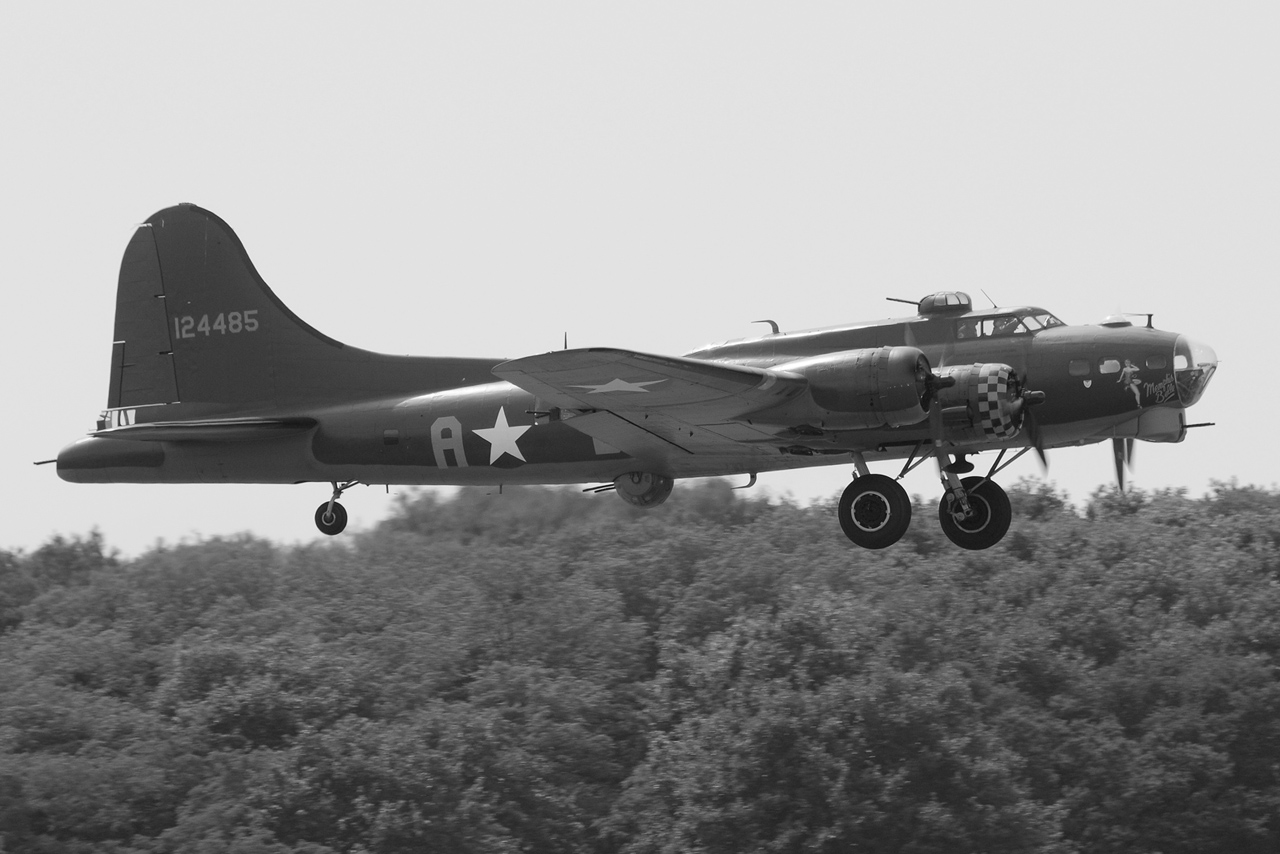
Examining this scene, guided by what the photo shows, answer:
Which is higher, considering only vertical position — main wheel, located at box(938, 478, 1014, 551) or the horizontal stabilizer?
the horizontal stabilizer

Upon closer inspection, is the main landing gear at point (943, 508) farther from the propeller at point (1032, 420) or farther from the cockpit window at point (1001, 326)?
the cockpit window at point (1001, 326)

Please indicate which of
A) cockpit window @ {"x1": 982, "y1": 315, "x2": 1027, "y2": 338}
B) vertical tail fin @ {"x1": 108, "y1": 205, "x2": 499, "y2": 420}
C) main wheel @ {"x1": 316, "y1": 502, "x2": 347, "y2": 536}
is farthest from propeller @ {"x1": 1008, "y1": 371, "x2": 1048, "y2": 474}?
main wheel @ {"x1": 316, "y1": 502, "x2": 347, "y2": 536}

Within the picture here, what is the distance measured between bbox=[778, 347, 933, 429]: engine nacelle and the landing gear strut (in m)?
6.30

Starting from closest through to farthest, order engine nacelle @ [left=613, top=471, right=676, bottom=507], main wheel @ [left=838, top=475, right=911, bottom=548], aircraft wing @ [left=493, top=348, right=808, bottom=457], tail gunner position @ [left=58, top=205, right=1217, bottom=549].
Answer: aircraft wing @ [left=493, top=348, right=808, bottom=457] → tail gunner position @ [left=58, top=205, right=1217, bottom=549] → main wheel @ [left=838, top=475, right=911, bottom=548] → engine nacelle @ [left=613, top=471, right=676, bottom=507]

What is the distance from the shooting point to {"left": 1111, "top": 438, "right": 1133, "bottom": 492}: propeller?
1775 centimetres

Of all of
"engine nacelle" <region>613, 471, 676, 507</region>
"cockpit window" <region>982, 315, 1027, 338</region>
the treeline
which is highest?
"cockpit window" <region>982, 315, 1027, 338</region>

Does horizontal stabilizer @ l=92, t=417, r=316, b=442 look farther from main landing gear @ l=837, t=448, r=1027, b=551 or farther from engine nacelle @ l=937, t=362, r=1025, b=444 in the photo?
engine nacelle @ l=937, t=362, r=1025, b=444

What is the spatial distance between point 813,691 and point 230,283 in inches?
918

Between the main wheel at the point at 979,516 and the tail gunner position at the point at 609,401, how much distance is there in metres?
0.02

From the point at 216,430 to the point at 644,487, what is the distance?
5.30 meters

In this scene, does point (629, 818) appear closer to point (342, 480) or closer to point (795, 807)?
point (795, 807)

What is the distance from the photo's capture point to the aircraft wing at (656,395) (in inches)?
600

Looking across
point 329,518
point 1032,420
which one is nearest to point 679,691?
point 329,518

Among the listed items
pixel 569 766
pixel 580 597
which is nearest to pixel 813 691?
pixel 569 766
